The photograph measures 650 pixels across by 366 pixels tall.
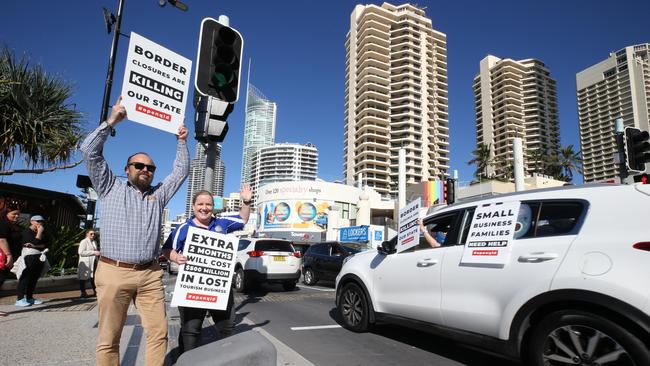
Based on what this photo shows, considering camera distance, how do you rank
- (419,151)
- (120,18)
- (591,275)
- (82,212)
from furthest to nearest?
1. (419,151)
2. (82,212)
3. (120,18)
4. (591,275)

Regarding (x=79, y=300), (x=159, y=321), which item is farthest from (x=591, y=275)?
(x=79, y=300)

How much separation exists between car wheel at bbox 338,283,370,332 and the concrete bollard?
3.84 meters

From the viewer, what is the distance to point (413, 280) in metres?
4.40

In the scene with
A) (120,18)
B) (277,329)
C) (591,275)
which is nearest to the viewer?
(591,275)

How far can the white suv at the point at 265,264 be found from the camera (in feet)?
34.3

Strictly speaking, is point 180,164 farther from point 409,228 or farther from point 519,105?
point 519,105

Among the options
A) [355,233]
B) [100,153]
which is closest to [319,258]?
[100,153]

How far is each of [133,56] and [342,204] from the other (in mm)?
53683

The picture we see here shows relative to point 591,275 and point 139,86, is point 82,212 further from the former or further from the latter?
point 591,275

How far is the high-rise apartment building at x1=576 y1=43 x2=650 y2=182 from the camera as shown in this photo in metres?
103

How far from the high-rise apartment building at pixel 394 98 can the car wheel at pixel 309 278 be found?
7896 centimetres

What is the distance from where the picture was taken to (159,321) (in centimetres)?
286

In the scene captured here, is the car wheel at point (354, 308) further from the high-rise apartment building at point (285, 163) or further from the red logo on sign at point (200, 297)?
the high-rise apartment building at point (285, 163)

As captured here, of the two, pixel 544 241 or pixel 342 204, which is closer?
pixel 544 241
